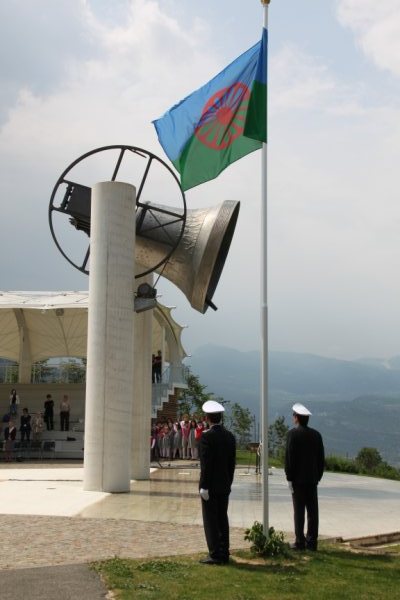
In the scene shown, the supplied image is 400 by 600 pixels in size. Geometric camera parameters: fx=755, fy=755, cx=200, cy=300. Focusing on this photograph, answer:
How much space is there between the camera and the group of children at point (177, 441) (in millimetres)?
26109

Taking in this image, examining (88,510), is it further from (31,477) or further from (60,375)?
(60,375)

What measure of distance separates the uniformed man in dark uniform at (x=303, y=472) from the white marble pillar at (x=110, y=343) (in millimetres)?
6452

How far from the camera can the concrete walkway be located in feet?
25.0

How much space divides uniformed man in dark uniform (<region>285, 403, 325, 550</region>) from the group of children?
56.8 feet

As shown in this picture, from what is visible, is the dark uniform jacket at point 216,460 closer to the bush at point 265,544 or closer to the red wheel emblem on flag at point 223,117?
the bush at point 265,544

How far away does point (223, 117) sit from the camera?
1004 cm

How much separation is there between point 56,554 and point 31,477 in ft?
35.7

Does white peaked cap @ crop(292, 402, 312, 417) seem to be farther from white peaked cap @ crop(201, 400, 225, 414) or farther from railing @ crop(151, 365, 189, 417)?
railing @ crop(151, 365, 189, 417)

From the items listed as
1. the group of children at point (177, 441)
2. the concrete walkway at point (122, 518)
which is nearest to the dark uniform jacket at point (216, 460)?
the concrete walkway at point (122, 518)

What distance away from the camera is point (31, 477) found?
18.4 meters

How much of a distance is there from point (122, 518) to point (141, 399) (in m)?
6.65

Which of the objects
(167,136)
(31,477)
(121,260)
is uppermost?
(167,136)

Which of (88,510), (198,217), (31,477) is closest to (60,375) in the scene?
(31,477)

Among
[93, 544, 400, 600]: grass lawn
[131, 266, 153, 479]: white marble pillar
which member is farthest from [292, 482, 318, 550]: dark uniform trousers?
[131, 266, 153, 479]: white marble pillar
